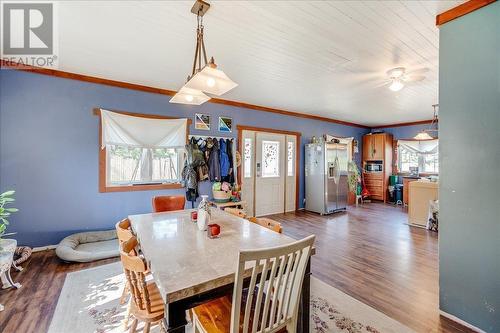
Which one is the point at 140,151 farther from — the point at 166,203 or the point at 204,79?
the point at 204,79

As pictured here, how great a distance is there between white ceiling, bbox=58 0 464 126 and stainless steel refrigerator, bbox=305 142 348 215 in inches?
75.7

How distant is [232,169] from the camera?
451 centimetres

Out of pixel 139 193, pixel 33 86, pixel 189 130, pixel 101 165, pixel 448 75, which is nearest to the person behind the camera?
pixel 448 75

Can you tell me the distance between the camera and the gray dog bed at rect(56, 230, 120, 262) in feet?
8.93

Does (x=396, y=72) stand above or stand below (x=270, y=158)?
above

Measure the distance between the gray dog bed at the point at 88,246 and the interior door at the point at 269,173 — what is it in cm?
292

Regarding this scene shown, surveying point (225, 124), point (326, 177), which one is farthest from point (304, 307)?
point (326, 177)

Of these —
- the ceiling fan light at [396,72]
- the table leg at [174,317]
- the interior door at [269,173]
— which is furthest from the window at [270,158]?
the table leg at [174,317]

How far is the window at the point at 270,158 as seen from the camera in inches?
209

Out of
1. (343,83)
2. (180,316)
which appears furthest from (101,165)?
Answer: (343,83)

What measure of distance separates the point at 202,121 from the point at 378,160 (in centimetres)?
594

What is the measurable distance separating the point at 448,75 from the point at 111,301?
3535 millimetres

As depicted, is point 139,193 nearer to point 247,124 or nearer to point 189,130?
point 189,130

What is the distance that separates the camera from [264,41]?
2.36 metres
